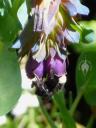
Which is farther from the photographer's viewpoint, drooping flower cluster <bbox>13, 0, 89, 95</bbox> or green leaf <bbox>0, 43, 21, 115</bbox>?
green leaf <bbox>0, 43, 21, 115</bbox>

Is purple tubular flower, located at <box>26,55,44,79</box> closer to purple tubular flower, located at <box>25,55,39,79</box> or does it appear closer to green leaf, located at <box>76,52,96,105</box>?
purple tubular flower, located at <box>25,55,39,79</box>

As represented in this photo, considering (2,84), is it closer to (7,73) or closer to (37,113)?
(7,73)

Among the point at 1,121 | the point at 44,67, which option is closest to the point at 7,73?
the point at 44,67

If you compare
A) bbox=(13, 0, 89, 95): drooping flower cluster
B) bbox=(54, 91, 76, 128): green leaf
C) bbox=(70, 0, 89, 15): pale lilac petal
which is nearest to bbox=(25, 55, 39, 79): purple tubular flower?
bbox=(13, 0, 89, 95): drooping flower cluster

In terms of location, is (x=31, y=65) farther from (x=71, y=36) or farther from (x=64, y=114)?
(x=64, y=114)

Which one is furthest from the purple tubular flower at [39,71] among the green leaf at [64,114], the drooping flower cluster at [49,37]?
the green leaf at [64,114]

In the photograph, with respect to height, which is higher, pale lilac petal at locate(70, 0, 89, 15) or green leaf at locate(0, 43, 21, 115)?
pale lilac petal at locate(70, 0, 89, 15)

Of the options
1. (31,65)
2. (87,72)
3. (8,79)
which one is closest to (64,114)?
(87,72)
